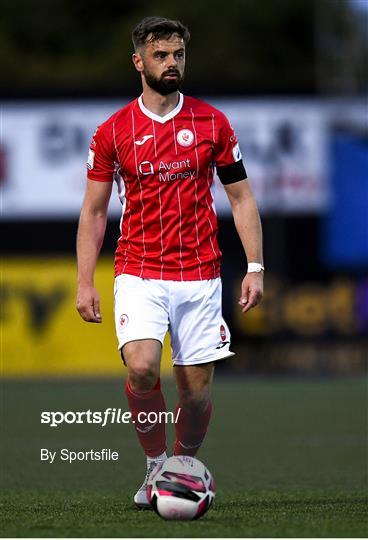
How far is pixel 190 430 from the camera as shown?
812cm

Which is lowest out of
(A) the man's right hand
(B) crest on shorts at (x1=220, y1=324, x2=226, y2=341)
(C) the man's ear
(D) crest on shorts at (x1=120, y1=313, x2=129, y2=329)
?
(B) crest on shorts at (x1=220, y1=324, x2=226, y2=341)

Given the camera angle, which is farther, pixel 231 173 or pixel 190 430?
pixel 190 430

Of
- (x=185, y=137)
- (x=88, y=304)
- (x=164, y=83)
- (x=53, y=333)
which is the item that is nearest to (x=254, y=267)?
(x=185, y=137)

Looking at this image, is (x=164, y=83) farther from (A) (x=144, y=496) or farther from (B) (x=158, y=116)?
(A) (x=144, y=496)

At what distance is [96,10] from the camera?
44312 millimetres

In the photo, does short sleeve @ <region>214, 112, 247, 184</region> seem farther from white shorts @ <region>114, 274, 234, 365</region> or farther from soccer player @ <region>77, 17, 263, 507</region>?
white shorts @ <region>114, 274, 234, 365</region>

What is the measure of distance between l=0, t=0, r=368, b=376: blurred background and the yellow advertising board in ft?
0.05

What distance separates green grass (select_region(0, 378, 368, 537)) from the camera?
7242mm

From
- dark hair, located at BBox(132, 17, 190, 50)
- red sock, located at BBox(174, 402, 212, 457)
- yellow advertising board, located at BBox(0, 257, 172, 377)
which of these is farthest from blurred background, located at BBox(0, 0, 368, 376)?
dark hair, located at BBox(132, 17, 190, 50)

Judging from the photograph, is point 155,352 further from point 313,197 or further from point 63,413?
point 313,197

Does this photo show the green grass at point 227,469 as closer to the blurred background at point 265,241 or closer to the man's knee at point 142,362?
the blurred background at point 265,241

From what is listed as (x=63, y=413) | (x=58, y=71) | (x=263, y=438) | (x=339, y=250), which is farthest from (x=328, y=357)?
(x=58, y=71)

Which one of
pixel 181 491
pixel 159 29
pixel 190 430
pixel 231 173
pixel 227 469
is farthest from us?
pixel 227 469

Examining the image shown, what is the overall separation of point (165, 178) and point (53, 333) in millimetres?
14042
